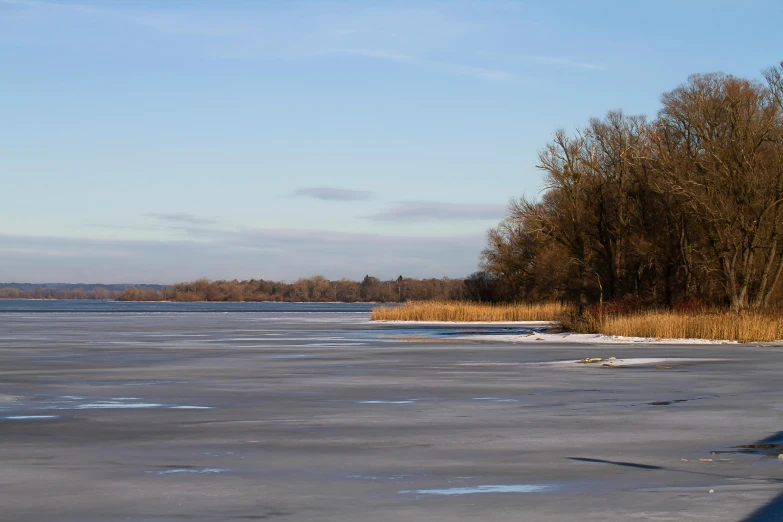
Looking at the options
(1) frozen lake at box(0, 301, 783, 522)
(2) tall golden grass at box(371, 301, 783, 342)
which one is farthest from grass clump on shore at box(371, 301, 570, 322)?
(1) frozen lake at box(0, 301, 783, 522)

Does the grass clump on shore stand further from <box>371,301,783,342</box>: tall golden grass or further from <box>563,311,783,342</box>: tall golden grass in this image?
<box>563,311,783,342</box>: tall golden grass

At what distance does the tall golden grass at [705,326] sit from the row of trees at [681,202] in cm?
489

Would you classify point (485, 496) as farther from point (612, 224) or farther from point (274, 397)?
point (612, 224)

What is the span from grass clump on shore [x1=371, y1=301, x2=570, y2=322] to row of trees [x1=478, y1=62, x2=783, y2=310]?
552 centimetres

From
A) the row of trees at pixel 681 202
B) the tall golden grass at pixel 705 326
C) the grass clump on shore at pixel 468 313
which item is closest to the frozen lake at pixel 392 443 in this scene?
the tall golden grass at pixel 705 326

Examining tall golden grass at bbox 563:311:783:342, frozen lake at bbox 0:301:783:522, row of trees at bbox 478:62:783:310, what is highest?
row of trees at bbox 478:62:783:310

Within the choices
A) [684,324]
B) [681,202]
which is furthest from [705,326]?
[681,202]

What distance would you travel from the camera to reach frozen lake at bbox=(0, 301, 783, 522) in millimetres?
8188

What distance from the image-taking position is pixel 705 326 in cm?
3866

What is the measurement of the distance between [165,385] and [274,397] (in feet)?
11.1

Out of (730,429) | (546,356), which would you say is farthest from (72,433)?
(546,356)

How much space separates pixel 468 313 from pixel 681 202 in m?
21.9

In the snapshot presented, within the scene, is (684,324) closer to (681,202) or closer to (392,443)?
(681,202)

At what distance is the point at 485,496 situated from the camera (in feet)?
28.0
